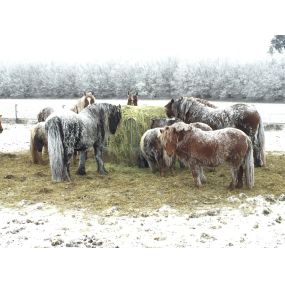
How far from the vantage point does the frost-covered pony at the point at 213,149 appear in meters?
7.74

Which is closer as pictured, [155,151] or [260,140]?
[155,151]

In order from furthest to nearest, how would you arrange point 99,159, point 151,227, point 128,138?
point 128,138
point 99,159
point 151,227

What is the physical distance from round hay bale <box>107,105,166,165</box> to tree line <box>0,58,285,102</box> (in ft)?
55.9

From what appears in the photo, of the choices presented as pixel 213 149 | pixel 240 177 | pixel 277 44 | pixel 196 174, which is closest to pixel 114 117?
pixel 196 174

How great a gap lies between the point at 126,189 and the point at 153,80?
21504 mm

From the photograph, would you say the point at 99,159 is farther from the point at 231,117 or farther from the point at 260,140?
the point at 260,140

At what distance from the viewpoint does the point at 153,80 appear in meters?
29.0

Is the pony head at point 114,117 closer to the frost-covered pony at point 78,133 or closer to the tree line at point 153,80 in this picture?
the frost-covered pony at point 78,133

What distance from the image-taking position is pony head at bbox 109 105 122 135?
9625 millimetres

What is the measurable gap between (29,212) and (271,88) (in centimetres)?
2212

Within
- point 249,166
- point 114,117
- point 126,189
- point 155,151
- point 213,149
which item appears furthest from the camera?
point 114,117

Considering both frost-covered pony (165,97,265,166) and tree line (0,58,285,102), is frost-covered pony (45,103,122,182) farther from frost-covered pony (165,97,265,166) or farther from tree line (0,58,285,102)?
tree line (0,58,285,102)

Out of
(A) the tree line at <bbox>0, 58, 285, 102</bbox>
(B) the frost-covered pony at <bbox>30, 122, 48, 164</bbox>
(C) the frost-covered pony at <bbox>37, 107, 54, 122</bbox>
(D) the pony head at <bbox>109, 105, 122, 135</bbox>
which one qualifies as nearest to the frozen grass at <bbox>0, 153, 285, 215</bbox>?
(B) the frost-covered pony at <bbox>30, 122, 48, 164</bbox>

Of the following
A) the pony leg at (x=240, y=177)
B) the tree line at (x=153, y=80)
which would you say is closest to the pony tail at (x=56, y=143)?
the pony leg at (x=240, y=177)
